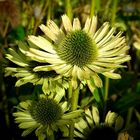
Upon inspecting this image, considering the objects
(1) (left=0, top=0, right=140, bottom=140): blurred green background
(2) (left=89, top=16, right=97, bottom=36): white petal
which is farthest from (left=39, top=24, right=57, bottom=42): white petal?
(1) (left=0, top=0, right=140, bottom=140): blurred green background

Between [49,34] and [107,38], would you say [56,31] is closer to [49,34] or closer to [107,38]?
[49,34]

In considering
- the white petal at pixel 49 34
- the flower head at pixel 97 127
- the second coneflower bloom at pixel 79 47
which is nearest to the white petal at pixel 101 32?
the second coneflower bloom at pixel 79 47

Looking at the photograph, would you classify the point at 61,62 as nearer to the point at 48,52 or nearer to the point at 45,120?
the point at 48,52

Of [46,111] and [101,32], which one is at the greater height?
[101,32]

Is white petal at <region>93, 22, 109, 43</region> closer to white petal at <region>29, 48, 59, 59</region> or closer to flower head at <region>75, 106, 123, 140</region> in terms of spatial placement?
white petal at <region>29, 48, 59, 59</region>

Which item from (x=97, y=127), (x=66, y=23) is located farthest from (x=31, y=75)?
(x=97, y=127)

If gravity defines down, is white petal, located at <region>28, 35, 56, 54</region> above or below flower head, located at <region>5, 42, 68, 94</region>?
above
